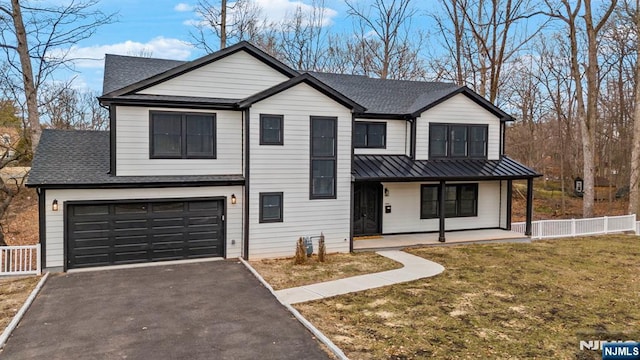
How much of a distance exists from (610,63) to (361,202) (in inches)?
832

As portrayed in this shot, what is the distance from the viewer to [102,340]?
675 centimetres

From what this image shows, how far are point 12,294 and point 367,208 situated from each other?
35.6 feet

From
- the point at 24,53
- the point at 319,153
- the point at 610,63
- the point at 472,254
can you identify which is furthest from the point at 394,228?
the point at 610,63

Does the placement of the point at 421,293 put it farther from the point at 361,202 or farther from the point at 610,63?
the point at 610,63

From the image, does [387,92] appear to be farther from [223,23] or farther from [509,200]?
[223,23]

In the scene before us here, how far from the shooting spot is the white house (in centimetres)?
1106

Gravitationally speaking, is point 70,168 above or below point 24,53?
below

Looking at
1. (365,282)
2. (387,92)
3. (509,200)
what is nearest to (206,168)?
(365,282)

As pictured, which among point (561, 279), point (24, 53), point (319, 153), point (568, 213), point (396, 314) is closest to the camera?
point (396, 314)

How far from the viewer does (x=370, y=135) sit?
15.7 m

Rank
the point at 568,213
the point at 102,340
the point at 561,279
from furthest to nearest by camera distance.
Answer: the point at 568,213, the point at 561,279, the point at 102,340

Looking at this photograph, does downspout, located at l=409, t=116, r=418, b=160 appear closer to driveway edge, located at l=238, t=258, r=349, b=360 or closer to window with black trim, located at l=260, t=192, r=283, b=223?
window with black trim, located at l=260, t=192, r=283, b=223

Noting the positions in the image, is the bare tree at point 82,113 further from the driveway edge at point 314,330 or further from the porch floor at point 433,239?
the driveway edge at point 314,330

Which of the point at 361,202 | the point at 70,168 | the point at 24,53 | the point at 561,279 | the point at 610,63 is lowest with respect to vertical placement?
the point at 561,279
